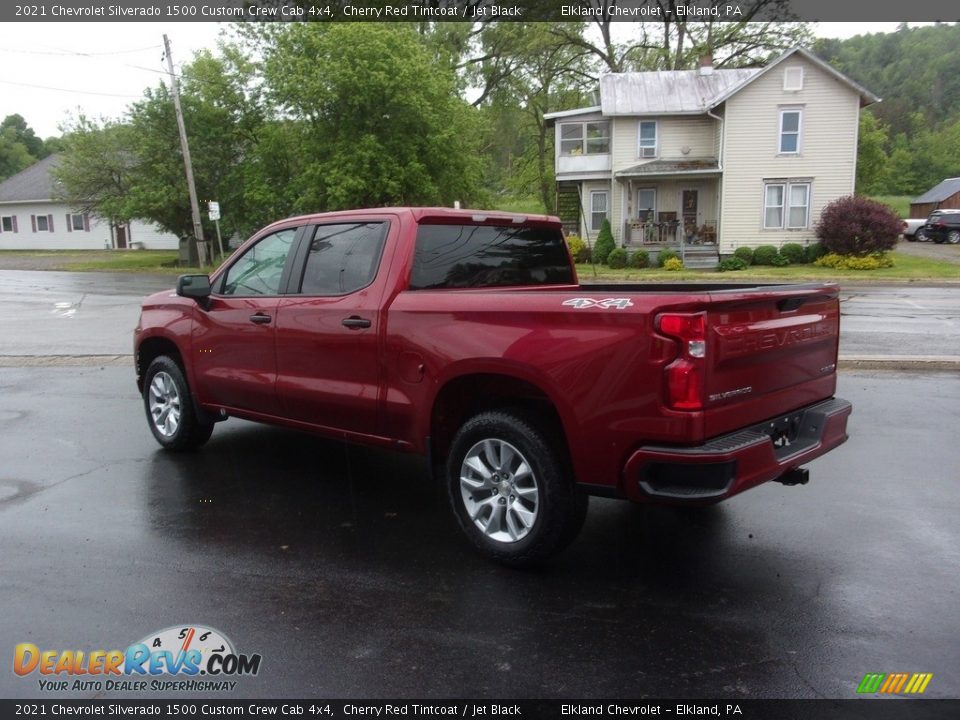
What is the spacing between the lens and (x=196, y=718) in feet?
10.1

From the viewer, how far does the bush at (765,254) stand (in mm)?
30297

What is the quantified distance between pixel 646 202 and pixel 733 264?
6.26 meters

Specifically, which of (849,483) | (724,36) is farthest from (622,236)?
(849,483)

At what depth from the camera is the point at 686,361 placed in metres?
3.58

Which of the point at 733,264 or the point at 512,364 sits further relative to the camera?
the point at 733,264

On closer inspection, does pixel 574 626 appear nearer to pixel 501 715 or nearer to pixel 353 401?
pixel 501 715

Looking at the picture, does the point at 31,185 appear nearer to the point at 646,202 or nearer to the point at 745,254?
the point at 646,202

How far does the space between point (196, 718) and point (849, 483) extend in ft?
14.7

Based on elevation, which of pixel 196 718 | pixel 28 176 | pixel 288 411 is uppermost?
pixel 28 176

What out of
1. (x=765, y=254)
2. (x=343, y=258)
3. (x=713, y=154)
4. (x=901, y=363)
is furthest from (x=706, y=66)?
(x=343, y=258)

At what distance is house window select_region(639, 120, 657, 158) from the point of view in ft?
112

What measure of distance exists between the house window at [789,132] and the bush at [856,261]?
519 cm

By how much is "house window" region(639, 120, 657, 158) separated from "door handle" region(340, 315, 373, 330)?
3140cm

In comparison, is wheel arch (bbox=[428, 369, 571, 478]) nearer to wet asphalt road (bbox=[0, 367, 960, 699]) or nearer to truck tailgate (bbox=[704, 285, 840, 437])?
wet asphalt road (bbox=[0, 367, 960, 699])
